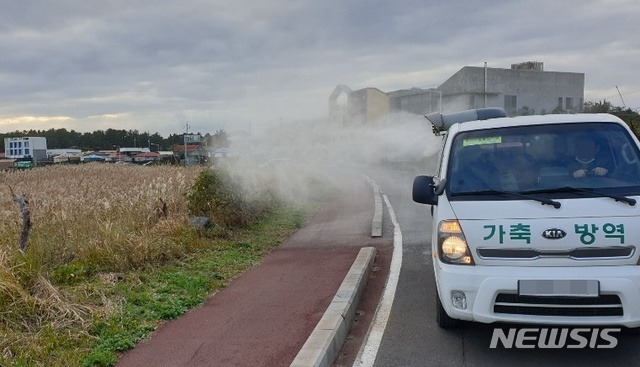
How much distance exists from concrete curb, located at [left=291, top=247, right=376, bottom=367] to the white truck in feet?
3.12

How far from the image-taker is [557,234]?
4156mm

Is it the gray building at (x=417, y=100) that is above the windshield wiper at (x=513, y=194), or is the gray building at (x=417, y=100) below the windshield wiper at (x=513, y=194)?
above

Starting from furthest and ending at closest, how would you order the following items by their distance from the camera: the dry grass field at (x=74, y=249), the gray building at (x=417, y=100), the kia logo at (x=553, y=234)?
the gray building at (x=417, y=100)
the dry grass field at (x=74, y=249)
the kia logo at (x=553, y=234)

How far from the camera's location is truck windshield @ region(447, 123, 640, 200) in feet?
15.3

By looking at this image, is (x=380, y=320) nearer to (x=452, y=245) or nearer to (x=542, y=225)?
(x=452, y=245)

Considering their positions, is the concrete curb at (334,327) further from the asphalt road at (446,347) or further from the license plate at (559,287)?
the license plate at (559,287)

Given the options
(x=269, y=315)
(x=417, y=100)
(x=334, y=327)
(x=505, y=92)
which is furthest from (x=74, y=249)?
(x=505, y=92)

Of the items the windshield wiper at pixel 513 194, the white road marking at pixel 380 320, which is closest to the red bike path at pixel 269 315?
→ the white road marking at pixel 380 320

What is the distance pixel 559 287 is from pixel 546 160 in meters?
1.35

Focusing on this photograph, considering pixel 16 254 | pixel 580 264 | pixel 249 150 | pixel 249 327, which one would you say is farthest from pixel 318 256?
pixel 249 150

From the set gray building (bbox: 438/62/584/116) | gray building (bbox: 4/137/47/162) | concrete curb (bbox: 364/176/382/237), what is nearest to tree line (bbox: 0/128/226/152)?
gray building (bbox: 4/137/47/162)

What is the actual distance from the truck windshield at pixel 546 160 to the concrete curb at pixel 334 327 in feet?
5.24

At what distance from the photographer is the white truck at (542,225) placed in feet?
13.4
